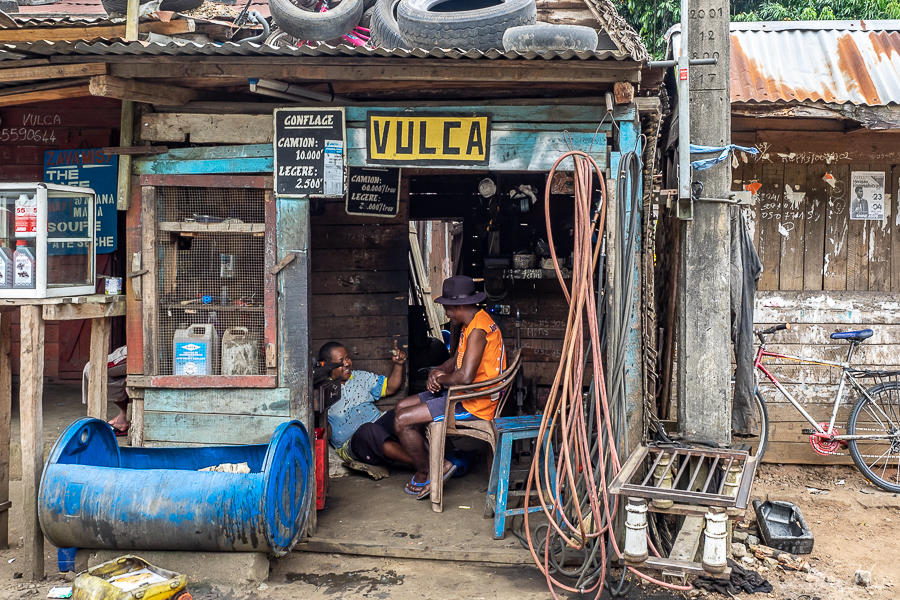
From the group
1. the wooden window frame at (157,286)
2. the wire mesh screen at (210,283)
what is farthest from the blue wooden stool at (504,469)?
the wire mesh screen at (210,283)

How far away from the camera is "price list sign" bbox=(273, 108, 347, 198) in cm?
461

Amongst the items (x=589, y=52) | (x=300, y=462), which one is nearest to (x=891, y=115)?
(x=589, y=52)

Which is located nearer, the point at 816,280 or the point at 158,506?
the point at 158,506

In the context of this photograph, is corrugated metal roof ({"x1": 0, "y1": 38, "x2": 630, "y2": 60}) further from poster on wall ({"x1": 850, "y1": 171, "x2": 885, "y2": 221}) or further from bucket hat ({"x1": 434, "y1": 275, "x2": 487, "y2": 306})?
poster on wall ({"x1": 850, "y1": 171, "x2": 885, "y2": 221})

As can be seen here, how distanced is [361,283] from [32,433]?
337cm

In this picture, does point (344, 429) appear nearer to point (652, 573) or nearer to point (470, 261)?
point (470, 261)

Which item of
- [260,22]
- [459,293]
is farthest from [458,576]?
[260,22]

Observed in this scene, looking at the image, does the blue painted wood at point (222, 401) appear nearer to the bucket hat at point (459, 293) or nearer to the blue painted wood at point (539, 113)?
the bucket hat at point (459, 293)

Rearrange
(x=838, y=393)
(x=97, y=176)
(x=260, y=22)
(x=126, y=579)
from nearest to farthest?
(x=126, y=579)
(x=97, y=176)
(x=838, y=393)
(x=260, y=22)

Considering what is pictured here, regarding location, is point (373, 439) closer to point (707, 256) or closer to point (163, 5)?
point (707, 256)

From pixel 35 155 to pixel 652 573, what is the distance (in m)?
6.56

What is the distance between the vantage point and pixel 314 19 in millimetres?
5805

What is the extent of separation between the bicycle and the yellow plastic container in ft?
16.4

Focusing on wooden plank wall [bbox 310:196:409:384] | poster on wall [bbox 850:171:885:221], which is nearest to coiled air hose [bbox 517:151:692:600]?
wooden plank wall [bbox 310:196:409:384]
